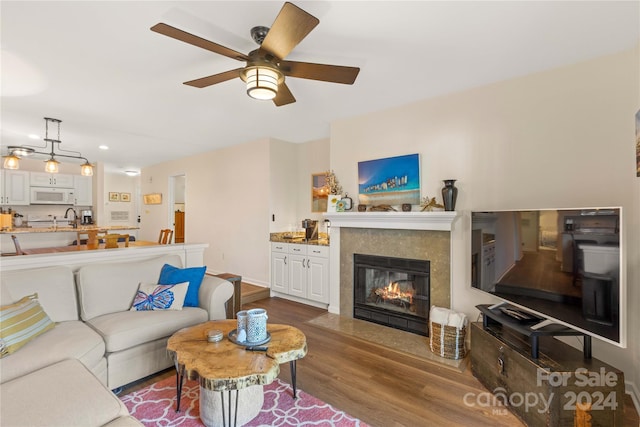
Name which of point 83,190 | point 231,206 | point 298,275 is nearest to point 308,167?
point 231,206

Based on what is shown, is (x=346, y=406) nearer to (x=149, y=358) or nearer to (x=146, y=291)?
(x=149, y=358)

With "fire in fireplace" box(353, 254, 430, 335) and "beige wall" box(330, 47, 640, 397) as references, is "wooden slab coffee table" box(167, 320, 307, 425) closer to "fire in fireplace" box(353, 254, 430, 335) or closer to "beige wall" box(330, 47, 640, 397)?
"fire in fireplace" box(353, 254, 430, 335)

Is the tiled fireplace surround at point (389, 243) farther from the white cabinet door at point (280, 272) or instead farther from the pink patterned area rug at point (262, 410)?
the pink patterned area rug at point (262, 410)

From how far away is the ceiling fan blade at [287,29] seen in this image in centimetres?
140

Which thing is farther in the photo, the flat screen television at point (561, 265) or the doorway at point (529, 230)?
the doorway at point (529, 230)

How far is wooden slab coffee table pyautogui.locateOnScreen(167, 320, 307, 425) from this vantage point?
1.48 meters

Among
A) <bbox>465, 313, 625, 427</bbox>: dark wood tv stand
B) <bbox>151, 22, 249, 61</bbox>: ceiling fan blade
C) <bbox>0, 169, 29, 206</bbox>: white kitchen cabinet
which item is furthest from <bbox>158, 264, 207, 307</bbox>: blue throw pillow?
<bbox>0, 169, 29, 206</bbox>: white kitchen cabinet

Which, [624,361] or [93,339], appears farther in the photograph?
[624,361]

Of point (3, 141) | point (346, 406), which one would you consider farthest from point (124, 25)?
point (3, 141)

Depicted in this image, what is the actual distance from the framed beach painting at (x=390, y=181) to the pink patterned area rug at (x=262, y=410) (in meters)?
2.17

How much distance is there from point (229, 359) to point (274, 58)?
1.84 metres

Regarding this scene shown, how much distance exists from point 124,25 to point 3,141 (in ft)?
16.3

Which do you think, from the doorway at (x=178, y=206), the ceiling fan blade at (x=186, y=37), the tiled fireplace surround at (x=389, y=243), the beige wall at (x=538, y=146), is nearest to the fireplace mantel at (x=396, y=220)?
the tiled fireplace surround at (x=389, y=243)

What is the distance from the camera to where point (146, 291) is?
2555 millimetres
